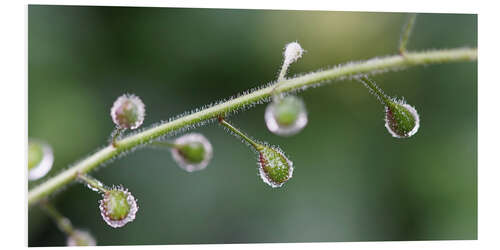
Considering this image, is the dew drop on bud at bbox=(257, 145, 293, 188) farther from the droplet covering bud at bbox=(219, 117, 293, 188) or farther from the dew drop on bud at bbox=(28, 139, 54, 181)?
the dew drop on bud at bbox=(28, 139, 54, 181)

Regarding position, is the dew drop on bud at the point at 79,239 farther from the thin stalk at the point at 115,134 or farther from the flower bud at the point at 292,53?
the flower bud at the point at 292,53

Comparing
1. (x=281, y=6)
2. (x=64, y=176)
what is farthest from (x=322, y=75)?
(x=281, y=6)

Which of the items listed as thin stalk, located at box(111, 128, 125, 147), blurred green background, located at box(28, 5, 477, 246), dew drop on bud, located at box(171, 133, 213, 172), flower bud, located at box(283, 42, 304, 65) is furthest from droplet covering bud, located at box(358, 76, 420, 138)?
blurred green background, located at box(28, 5, 477, 246)

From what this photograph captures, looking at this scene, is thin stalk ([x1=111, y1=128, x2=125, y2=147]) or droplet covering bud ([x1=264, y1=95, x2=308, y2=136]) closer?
droplet covering bud ([x1=264, y1=95, x2=308, y2=136])

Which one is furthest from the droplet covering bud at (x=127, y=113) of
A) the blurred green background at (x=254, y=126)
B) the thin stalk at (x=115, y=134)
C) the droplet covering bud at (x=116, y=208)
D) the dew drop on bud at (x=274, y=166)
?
the blurred green background at (x=254, y=126)

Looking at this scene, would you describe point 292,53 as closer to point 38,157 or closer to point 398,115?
point 398,115

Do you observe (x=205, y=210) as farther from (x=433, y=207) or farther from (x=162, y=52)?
(x=433, y=207)

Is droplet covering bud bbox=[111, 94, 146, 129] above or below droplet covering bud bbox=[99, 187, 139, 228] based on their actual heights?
above
